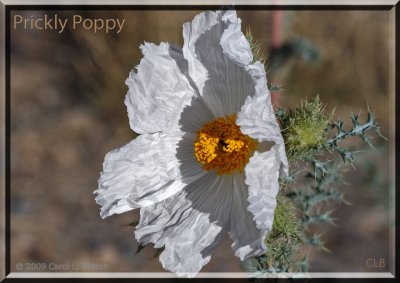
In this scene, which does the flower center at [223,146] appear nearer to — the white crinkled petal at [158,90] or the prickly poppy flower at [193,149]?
the prickly poppy flower at [193,149]

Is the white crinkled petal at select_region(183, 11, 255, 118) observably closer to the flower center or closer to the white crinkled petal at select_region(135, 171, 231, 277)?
the flower center

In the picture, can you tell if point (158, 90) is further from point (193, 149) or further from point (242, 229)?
point (242, 229)

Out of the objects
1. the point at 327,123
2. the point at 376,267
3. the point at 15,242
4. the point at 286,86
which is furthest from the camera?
the point at 15,242

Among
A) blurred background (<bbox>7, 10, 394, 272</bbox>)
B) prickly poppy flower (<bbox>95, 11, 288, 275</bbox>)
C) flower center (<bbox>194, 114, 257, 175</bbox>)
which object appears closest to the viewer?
prickly poppy flower (<bbox>95, 11, 288, 275</bbox>)

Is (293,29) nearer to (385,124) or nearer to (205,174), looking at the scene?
(385,124)

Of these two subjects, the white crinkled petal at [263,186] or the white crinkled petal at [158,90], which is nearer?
the white crinkled petal at [263,186]

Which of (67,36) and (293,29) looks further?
(67,36)

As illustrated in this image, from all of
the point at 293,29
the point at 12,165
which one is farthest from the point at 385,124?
the point at 12,165

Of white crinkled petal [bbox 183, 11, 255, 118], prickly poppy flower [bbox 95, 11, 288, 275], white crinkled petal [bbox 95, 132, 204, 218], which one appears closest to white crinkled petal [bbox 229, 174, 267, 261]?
prickly poppy flower [bbox 95, 11, 288, 275]

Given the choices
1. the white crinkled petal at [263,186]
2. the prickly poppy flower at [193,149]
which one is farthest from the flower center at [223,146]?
the white crinkled petal at [263,186]
